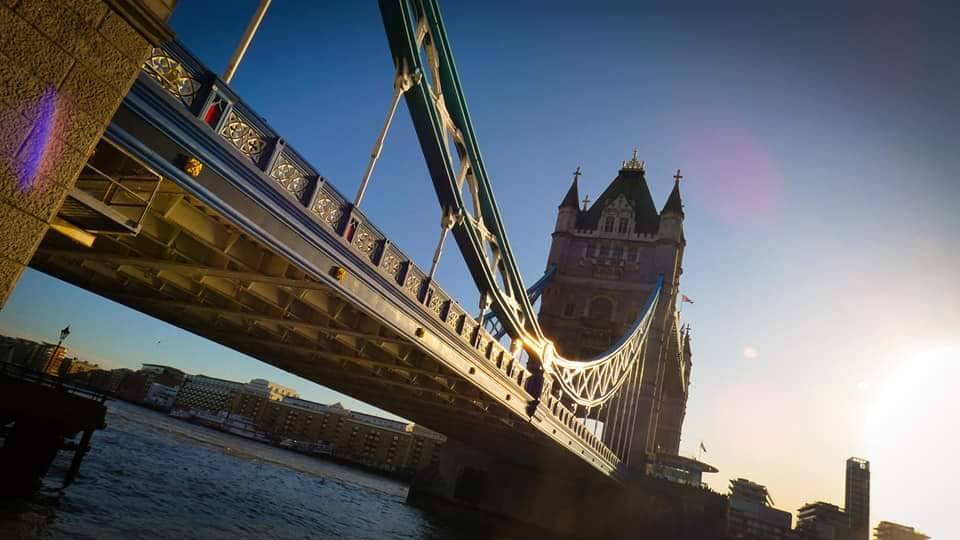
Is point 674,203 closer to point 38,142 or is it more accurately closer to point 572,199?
point 572,199

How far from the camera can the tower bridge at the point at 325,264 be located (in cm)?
648

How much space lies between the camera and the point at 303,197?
8688 mm

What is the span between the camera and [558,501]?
34.4 metres

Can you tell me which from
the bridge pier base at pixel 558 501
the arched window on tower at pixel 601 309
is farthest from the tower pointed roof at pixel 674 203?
the bridge pier base at pixel 558 501

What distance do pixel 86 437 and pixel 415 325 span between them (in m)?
13.6

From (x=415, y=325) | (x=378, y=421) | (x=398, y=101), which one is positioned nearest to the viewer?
(x=398, y=101)

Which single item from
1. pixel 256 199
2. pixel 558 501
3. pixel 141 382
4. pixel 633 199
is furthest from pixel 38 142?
pixel 141 382

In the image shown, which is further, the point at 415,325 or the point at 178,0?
the point at 415,325

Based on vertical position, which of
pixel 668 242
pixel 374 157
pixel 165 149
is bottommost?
pixel 165 149

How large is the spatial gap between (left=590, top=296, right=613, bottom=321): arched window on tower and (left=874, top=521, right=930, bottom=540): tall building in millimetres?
191163

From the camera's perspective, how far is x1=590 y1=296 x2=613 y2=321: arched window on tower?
147ft

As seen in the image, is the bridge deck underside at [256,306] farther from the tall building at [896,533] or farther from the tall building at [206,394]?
the tall building at [896,533]

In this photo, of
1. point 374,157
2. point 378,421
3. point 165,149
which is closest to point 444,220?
point 374,157

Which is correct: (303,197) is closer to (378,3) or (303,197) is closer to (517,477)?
(378,3)
